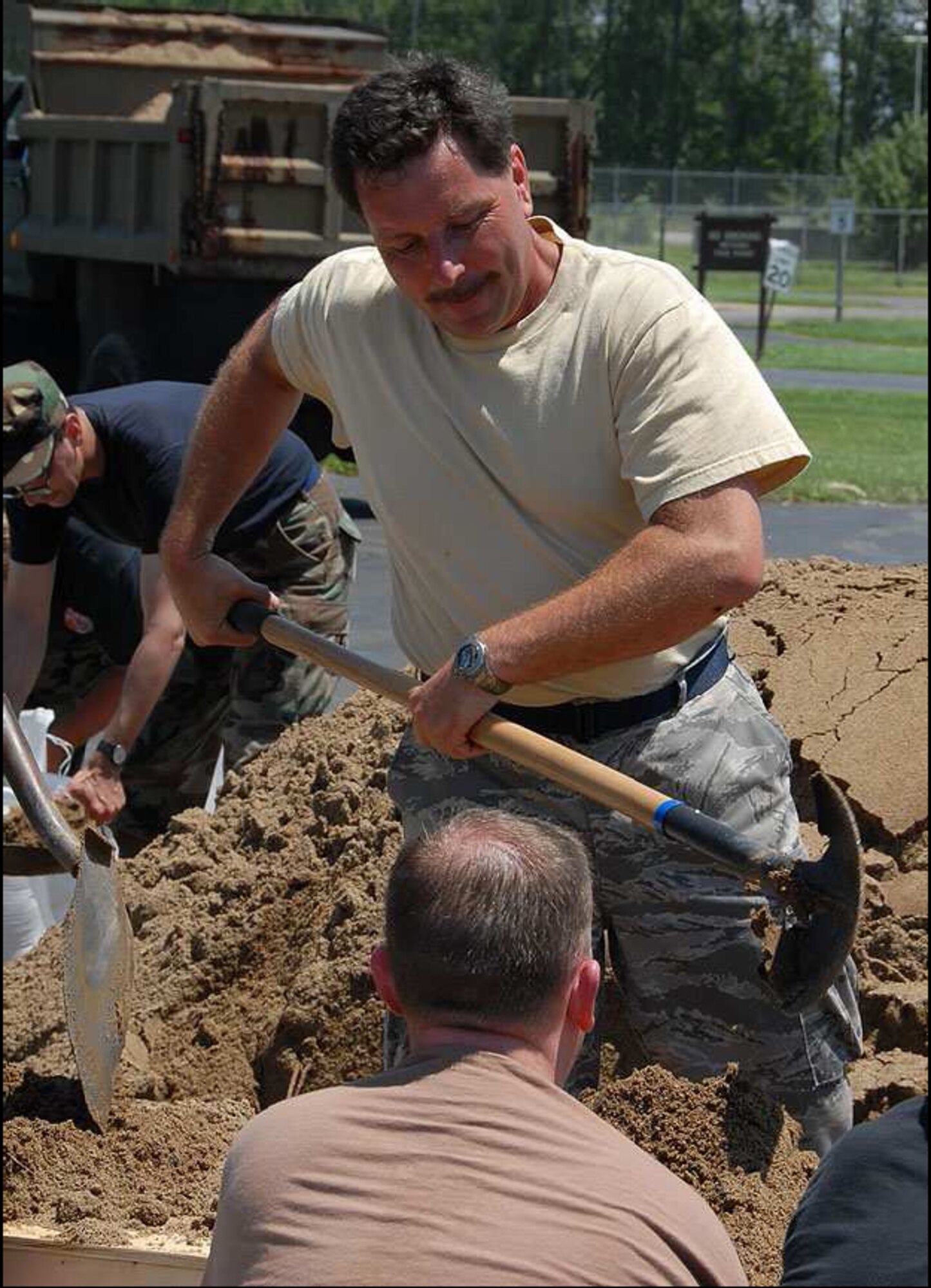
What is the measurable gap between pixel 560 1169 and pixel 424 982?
12.1 inches

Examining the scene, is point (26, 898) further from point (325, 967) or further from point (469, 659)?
point (469, 659)

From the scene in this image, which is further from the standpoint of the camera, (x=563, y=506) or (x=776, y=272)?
(x=776, y=272)

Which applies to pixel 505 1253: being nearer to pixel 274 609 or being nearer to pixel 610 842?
pixel 610 842

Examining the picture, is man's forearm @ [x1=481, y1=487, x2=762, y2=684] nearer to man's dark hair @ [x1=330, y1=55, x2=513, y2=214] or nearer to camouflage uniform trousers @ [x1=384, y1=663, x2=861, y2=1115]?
camouflage uniform trousers @ [x1=384, y1=663, x2=861, y2=1115]

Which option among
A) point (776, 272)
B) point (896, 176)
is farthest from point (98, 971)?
point (896, 176)

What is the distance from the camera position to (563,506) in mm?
3338

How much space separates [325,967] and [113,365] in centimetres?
832

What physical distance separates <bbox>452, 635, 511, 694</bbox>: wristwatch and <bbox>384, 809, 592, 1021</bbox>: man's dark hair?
29.9 inches

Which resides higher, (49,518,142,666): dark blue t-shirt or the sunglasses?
the sunglasses

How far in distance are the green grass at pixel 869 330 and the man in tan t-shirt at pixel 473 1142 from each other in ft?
90.6

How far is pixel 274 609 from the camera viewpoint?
4035 millimetres

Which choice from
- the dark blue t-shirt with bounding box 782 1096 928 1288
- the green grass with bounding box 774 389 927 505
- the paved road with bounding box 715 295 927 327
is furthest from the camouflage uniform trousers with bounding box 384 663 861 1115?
the paved road with bounding box 715 295 927 327

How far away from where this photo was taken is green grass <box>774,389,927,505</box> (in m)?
14.5

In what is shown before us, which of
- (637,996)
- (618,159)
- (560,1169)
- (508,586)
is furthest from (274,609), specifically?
(618,159)
